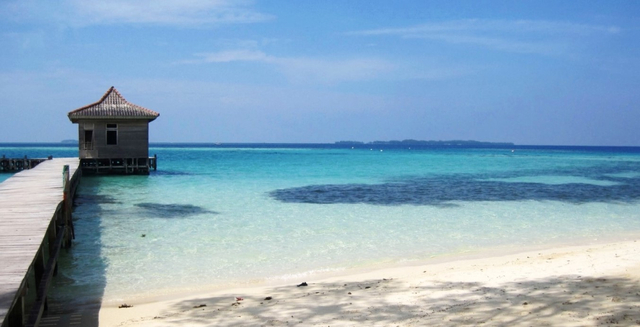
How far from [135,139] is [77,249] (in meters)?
18.9

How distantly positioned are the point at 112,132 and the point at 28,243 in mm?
22843

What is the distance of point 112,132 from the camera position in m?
27.6

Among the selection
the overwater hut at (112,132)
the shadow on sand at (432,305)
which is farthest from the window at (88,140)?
the shadow on sand at (432,305)

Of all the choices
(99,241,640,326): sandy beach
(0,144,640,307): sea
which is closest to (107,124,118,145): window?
(0,144,640,307): sea

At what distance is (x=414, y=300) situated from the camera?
583 centimetres

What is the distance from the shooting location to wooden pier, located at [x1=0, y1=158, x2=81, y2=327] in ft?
15.1

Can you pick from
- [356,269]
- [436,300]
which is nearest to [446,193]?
[356,269]

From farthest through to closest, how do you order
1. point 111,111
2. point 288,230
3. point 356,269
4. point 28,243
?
point 111,111, point 288,230, point 356,269, point 28,243

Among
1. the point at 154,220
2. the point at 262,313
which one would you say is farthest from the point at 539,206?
the point at 262,313

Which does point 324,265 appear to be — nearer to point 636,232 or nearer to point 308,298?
point 308,298

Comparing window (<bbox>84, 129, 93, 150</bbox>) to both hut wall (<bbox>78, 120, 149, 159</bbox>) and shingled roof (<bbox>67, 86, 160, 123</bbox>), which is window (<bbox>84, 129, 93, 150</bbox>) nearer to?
hut wall (<bbox>78, 120, 149, 159</bbox>)

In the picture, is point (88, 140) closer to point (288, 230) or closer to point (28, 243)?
point (288, 230)

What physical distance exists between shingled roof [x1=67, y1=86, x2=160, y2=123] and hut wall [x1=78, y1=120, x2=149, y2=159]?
0.63 meters

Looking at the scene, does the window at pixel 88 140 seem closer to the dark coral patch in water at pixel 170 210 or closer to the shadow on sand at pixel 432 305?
the dark coral patch in water at pixel 170 210
